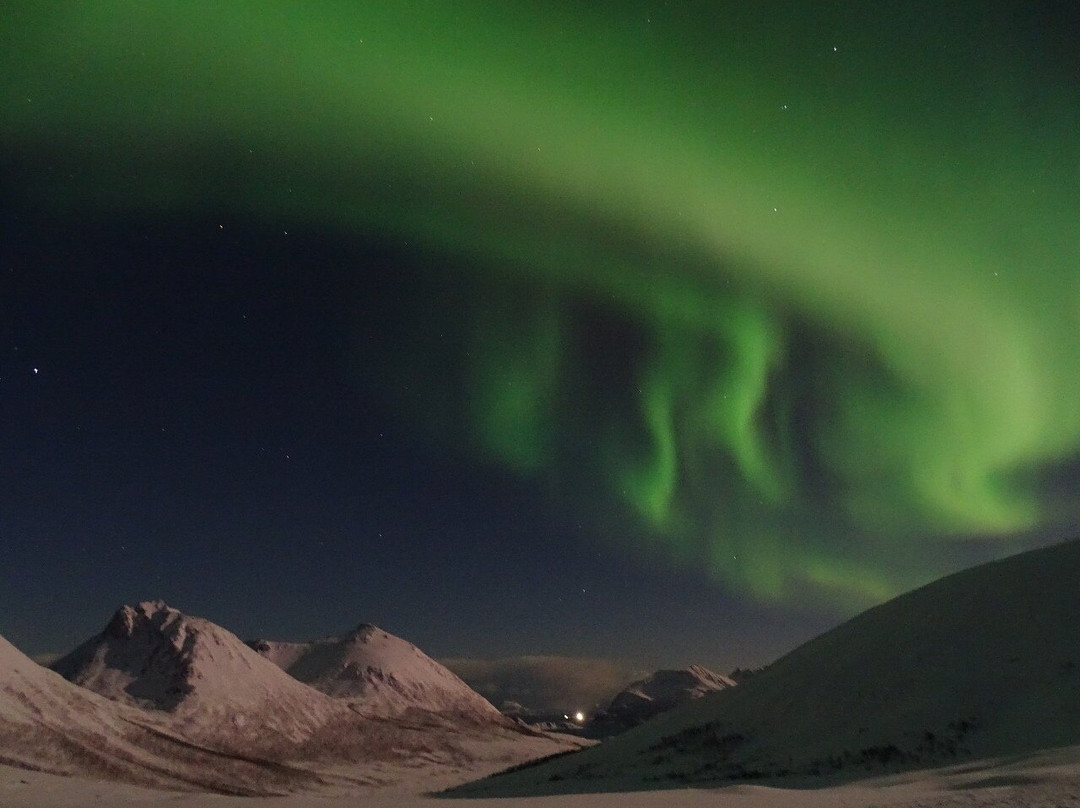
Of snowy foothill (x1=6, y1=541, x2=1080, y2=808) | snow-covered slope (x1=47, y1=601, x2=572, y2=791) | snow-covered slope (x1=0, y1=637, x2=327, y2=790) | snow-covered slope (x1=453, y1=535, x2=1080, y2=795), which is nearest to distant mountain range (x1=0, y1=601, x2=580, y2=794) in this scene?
snow-covered slope (x1=0, y1=637, x2=327, y2=790)

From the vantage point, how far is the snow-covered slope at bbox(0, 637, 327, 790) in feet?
204

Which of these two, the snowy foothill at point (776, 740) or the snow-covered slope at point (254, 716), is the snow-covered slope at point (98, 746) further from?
the snow-covered slope at point (254, 716)

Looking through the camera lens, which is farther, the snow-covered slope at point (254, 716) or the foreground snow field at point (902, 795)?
the snow-covered slope at point (254, 716)

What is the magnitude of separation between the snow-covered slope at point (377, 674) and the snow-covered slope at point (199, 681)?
18069 millimetres

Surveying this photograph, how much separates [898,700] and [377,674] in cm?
13930

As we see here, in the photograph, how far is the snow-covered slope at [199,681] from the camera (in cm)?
9906

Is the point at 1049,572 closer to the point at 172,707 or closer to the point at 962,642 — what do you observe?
the point at 962,642

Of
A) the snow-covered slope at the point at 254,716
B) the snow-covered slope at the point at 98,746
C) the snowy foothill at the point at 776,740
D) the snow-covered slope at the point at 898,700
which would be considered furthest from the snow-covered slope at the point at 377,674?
the snow-covered slope at the point at 898,700

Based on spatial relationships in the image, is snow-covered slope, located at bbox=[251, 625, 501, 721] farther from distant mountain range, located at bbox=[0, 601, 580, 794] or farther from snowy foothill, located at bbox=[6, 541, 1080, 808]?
snowy foothill, located at bbox=[6, 541, 1080, 808]

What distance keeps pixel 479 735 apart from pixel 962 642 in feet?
341

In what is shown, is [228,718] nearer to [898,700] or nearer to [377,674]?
[377,674]

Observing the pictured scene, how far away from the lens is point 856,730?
30641 millimetres

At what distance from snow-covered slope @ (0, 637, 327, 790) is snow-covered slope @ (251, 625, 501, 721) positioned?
177 ft

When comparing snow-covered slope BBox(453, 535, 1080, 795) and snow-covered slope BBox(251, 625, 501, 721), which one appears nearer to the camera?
snow-covered slope BBox(453, 535, 1080, 795)
